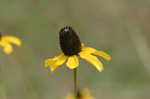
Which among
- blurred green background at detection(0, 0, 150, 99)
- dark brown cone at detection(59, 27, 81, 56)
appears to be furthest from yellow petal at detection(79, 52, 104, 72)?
blurred green background at detection(0, 0, 150, 99)

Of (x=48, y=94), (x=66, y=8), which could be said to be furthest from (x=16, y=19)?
(x=48, y=94)

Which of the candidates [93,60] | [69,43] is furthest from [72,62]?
[69,43]

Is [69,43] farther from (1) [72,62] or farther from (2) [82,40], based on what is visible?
(2) [82,40]

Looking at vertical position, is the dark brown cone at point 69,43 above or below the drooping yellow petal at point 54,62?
above

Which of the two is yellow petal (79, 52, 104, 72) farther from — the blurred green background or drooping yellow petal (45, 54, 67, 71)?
the blurred green background

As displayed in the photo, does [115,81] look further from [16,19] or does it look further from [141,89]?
[16,19]

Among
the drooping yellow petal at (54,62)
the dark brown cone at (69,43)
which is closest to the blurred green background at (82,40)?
the dark brown cone at (69,43)

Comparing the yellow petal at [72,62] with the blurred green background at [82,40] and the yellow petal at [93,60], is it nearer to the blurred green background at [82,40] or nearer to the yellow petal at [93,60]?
the yellow petal at [93,60]
